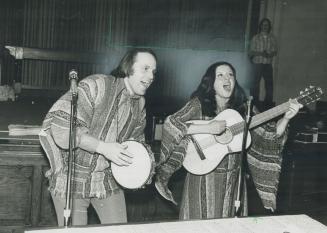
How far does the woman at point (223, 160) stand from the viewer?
3.43 meters

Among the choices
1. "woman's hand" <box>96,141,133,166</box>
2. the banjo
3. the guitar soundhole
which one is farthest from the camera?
the guitar soundhole

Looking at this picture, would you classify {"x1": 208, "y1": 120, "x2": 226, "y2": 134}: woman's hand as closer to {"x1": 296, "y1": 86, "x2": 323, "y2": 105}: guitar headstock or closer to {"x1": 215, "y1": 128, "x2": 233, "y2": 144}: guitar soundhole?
{"x1": 215, "y1": 128, "x2": 233, "y2": 144}: guitar soundhole

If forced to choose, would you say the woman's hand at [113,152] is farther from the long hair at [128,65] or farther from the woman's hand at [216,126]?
the woman's hand at [216,126]

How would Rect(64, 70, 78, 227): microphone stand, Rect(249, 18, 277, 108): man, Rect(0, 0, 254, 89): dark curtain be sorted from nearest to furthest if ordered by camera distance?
Rect(64, 70, 78, 227): microphone stand
Rect(249, 18, 277, 108): man
Rect(0, 0, 254, 89): dark curtain

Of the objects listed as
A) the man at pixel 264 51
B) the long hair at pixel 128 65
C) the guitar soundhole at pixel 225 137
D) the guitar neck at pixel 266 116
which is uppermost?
the man at pixel 264 51

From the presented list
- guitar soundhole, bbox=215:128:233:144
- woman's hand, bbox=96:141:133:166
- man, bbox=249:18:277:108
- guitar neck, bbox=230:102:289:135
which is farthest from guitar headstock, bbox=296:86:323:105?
man, bbox=249:18:277:108

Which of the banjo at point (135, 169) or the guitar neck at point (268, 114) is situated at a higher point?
the guitar neck at point (268, 114)

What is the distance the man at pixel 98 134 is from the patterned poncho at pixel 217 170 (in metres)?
0.46

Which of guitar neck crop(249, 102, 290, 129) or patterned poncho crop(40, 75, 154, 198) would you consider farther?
guitar neck crop(249, 102, 290, 129)

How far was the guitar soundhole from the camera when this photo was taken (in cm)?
359

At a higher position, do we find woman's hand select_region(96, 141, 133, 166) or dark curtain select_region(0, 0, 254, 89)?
dark curtain select_region(0, 0, 254, 89)

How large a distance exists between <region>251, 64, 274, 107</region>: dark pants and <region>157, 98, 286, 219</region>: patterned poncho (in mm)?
7333

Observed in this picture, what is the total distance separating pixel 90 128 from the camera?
2871mm

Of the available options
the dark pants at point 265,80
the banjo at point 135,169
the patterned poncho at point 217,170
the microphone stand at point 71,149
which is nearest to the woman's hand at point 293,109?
the patterned poncho at point 217,170
